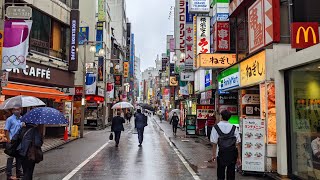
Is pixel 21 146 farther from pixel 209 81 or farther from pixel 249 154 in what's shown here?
pixel 209 81

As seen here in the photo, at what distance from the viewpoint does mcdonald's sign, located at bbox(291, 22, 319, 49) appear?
9.12m

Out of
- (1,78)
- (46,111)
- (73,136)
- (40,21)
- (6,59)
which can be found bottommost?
(73,136)

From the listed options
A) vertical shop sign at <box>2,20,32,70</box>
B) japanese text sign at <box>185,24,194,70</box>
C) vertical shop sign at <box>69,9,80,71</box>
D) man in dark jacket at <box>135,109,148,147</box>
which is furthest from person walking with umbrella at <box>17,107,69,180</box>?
japanese text sign at <box>185,24,194,70</box>

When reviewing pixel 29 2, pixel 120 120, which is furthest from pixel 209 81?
pixel 29 2

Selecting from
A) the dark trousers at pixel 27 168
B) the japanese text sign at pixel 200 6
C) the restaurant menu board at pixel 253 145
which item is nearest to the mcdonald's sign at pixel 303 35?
the restaurant menu board at pixel 253 145

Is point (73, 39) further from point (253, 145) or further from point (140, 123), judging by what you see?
point (253, 145)

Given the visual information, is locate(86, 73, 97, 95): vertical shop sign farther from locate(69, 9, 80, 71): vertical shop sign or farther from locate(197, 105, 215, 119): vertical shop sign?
locate(197, 105, 215, 119): vertical shop sign

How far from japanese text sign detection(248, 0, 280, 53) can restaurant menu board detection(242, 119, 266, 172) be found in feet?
8.94

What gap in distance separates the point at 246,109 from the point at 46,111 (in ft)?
29.4

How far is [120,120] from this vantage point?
59.5 feet

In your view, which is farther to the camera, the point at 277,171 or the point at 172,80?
the point at 172,80

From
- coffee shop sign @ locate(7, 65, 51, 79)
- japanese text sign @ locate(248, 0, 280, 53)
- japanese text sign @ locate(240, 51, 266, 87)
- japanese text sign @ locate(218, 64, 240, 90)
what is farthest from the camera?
coffee shop sign @ locate(7, 65, 51, 79)

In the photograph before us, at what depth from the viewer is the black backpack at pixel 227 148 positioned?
23.0 feet

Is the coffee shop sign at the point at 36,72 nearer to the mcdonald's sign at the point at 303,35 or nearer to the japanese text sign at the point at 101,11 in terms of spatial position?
the mcdonald's sign at the point at 303,35
